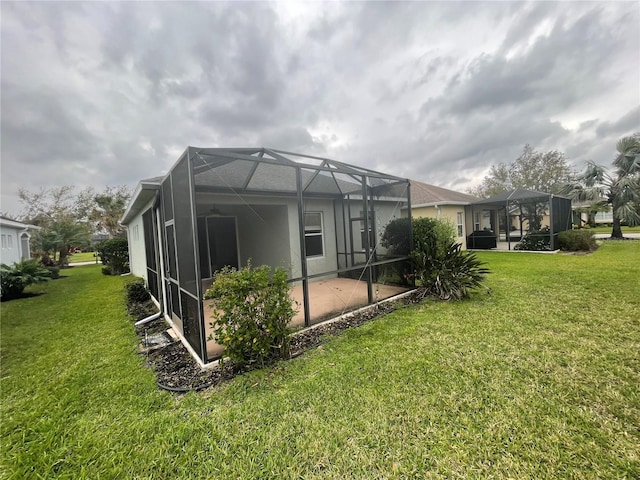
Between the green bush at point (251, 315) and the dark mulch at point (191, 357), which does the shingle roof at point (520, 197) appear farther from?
the green bush at point (251, 315)

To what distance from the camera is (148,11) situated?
5.87 meters

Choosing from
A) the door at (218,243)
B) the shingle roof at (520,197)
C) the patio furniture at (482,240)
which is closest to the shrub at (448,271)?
the door at (218,243)

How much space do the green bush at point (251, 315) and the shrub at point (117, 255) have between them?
46.3 feet

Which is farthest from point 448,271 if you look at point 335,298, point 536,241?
point 536,241

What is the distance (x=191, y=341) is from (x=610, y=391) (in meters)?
4.99

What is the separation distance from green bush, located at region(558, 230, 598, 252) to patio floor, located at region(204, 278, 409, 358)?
1118 cm

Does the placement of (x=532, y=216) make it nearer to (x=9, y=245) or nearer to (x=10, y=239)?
(x=9, y=245)

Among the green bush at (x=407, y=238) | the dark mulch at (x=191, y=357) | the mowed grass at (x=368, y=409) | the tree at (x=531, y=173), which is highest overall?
the tree at (x=531, y=173)

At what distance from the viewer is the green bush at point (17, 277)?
28.2 ft

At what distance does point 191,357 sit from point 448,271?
5.47 m

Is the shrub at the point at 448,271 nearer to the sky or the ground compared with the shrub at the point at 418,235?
nearer to the ground

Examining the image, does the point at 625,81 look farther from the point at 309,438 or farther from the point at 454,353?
the point at 309,438

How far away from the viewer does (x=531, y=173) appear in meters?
29.2

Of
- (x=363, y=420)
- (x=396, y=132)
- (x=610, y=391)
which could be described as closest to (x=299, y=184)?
(x=363, y=420)
